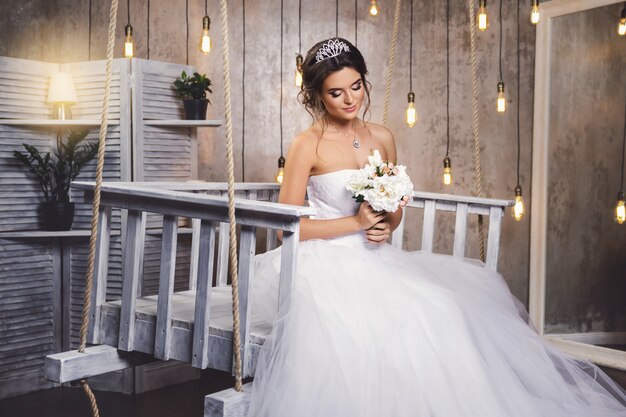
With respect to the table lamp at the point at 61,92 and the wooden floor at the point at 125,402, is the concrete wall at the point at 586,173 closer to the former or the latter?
the wooden floor at the point at 125,402

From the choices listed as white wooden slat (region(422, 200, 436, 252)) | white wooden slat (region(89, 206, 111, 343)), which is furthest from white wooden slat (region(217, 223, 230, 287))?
white wooden slat (region(422, 200, 436, 252))

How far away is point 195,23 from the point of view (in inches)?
192

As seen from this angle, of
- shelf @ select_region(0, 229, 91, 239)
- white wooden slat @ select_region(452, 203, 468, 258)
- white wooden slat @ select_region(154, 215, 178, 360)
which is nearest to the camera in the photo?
white wooden slat @ select_region(154, 215, 178, 360)

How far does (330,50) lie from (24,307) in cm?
263

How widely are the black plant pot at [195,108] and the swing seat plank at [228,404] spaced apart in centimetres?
256

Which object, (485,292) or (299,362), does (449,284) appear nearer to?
(485,292)

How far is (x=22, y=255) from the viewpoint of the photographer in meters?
4.18

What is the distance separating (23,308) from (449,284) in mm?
2821

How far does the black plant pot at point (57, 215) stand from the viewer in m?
4.16

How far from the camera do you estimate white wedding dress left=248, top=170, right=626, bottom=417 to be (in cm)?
185

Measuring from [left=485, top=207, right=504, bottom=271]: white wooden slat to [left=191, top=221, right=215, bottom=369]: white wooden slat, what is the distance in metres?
1.33

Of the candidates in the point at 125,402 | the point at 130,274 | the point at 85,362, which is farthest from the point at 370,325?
the point at 125,402

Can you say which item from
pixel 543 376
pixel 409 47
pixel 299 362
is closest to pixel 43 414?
pixel 299 362

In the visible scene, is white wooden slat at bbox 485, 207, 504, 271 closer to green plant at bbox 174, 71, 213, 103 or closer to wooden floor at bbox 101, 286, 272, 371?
wooden floor at bbox 101, 286, 272, 371
